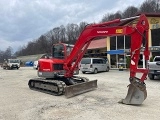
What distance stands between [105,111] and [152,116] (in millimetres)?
1573

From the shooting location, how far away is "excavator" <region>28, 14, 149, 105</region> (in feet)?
29.0

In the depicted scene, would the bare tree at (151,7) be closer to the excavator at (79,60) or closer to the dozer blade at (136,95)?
the excavator at (79,60)

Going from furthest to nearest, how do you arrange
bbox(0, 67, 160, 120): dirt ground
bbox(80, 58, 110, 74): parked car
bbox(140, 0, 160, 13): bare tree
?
bbox(140, 0, 160, 13): bare tree < bbox(80, 58, 110, 74): parked car < bbox(0, 67, 160, 120): dirt ground

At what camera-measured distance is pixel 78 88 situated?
37.2 feet

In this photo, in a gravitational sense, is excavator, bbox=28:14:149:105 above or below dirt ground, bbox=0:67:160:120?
above

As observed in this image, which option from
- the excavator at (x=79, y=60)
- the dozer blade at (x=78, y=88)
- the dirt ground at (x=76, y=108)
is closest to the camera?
the dirt ground at (x=76, y=108)

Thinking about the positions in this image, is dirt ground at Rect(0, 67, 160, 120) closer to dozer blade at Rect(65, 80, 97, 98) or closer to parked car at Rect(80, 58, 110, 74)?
dozer blade at Rect(65, 80, 97, 98)

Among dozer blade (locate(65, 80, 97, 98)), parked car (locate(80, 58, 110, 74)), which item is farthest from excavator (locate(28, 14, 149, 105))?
parked car (locate(80, 58, 110, 74))

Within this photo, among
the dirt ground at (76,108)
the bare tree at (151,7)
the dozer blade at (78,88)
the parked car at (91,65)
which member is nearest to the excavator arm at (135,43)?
the dirt ground at (76,108)

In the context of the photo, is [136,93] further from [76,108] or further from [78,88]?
[78,88]

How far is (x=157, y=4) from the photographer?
64938 millimetres

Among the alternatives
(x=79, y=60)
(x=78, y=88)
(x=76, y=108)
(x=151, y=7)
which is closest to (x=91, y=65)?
(x=79, y=60)

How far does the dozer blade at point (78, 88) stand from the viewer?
10.5m

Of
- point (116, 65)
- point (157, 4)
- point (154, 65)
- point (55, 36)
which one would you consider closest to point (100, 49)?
point (116, 65)
